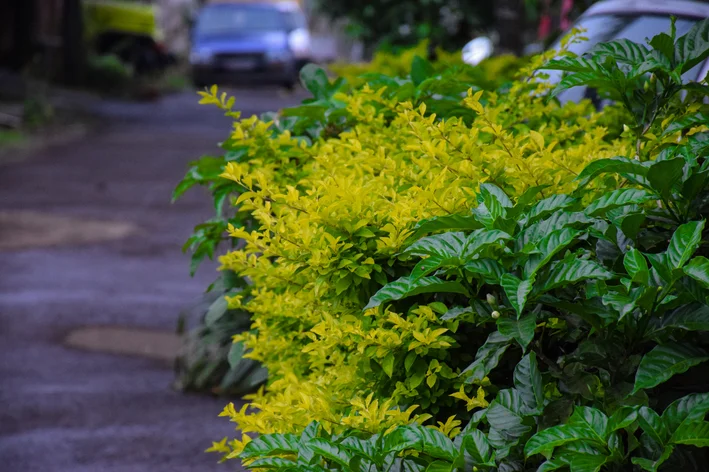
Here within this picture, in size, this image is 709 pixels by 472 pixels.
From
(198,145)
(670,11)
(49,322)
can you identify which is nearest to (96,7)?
(198,145)

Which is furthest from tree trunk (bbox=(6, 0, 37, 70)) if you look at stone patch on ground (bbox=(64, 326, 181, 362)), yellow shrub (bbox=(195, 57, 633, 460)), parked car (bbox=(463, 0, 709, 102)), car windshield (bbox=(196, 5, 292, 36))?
yellow shrub (bbox=(195, 57, 633, 460))

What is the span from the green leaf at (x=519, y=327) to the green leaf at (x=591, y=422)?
0.57 feet

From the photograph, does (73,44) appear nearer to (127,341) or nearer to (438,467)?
(127,341)

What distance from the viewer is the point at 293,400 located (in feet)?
9.28

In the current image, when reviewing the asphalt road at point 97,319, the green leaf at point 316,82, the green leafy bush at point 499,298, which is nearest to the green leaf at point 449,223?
the green leafy bush at point 499,298

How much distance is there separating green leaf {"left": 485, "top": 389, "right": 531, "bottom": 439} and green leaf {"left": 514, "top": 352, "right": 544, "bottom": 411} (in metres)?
0.01

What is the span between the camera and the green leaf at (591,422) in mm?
2143

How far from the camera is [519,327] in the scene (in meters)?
2.25

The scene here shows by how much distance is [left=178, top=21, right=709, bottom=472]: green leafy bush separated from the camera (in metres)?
2.20

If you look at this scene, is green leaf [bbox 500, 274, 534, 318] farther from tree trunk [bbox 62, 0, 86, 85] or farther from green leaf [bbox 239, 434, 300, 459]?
tree trunk [bbox 62, 0, 86, 85]

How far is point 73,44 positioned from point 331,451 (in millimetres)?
22810

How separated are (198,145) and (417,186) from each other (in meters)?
14.8

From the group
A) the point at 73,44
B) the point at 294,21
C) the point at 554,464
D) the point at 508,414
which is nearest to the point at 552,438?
the point at 554,464

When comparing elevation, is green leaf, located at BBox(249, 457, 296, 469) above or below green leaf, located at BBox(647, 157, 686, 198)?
below
